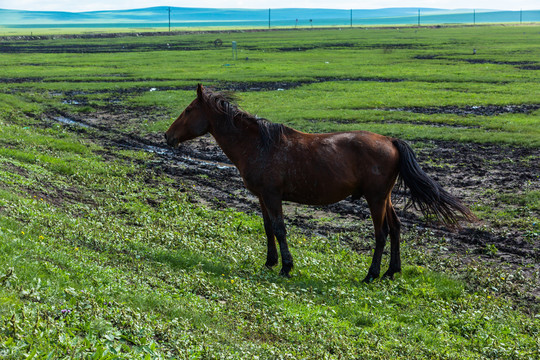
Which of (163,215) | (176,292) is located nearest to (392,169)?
(176,292)

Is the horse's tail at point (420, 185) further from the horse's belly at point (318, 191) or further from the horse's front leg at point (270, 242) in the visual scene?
the horse's front leg at point (270, 242)

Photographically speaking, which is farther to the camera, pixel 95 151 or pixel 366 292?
pixel 95 151

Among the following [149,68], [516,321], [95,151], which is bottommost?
[516,321]

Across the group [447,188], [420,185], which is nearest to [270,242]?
[420,185]

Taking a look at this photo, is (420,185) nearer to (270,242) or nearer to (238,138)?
(270,242)

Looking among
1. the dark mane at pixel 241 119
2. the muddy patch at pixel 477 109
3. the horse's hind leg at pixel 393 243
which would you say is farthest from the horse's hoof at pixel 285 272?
the muddy patch at pixel 477 109

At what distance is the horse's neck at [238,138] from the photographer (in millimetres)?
10141

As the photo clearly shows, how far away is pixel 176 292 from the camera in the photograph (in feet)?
27.2

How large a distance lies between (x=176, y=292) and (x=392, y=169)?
440 cm

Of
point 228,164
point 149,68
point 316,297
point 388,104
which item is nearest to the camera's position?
point 316,297

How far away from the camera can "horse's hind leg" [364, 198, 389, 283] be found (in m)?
9.86

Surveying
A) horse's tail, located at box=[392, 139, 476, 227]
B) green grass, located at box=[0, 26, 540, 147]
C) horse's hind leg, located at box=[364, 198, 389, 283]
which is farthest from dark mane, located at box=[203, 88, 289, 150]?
green grass, located at box=[0, 26, 540, 147]

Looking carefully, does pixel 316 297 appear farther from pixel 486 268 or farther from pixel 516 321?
pixel 486 268

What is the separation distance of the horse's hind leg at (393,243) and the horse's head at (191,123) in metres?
3.82
